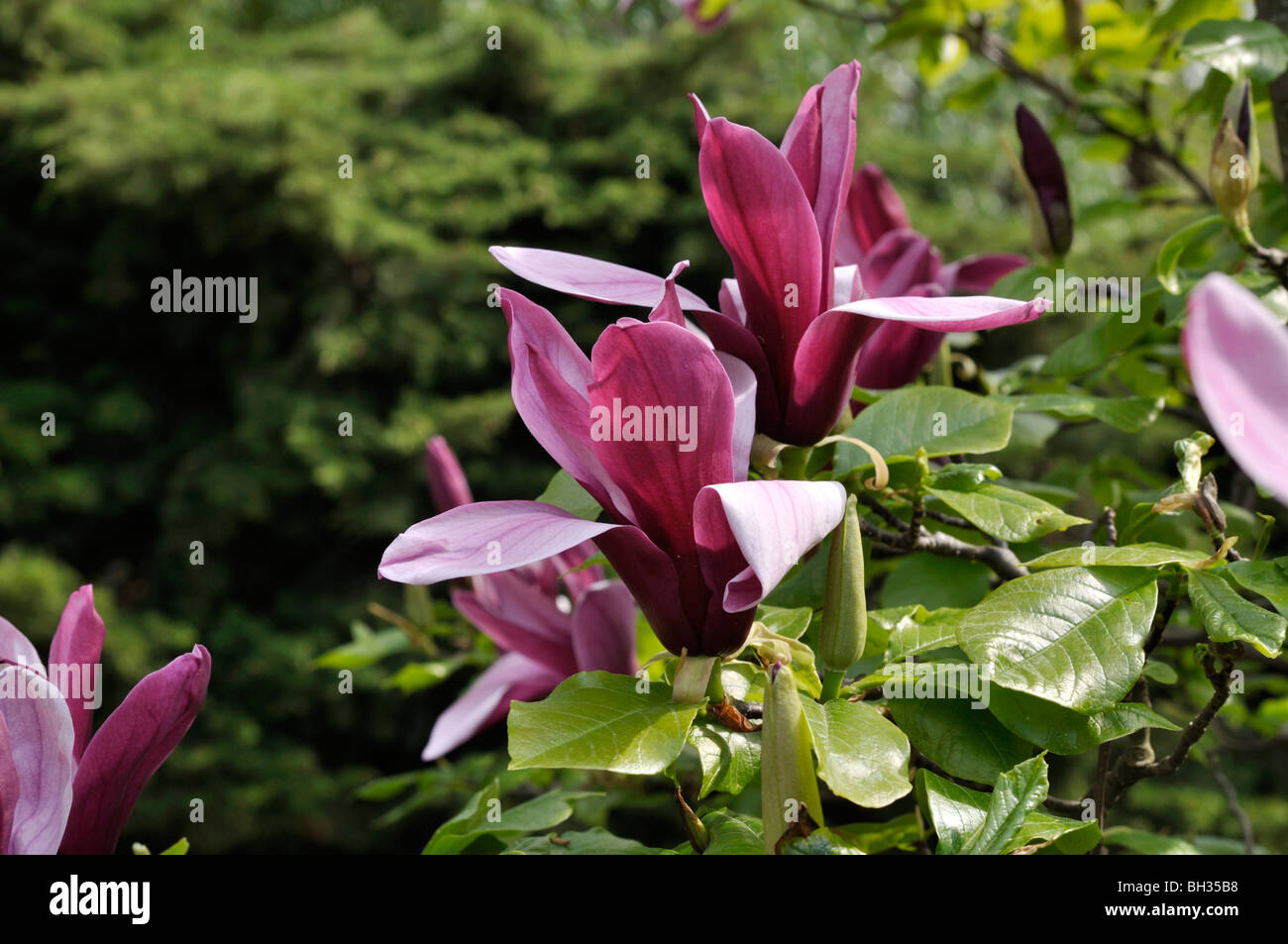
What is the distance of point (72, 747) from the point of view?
599 mm

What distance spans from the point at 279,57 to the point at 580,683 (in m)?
5.14

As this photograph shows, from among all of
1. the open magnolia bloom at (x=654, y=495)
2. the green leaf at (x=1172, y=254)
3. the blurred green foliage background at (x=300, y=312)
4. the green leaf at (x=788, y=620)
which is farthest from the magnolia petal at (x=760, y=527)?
the blurred green foliage background at (x=300, y=312)

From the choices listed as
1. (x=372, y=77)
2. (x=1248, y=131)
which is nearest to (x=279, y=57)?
(x=372, y=77)

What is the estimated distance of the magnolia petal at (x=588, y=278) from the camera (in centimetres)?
61

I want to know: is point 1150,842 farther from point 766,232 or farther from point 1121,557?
point 766,232

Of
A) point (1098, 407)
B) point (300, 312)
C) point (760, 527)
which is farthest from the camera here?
point (300, 312)

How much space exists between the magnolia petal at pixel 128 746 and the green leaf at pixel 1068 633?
0.44m

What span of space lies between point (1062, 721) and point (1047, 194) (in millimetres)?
626

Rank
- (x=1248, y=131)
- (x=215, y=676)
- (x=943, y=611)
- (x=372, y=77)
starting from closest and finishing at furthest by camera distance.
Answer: (x=943, y=611) → (x=1248, y=131) → (x=215, y=676) → (x=372, y=77)

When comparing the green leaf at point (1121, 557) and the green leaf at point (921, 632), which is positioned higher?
the green leaf at point (1121, 557)

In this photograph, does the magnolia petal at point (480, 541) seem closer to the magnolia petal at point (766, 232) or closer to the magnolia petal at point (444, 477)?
the magnolia petal at point (766, 232)

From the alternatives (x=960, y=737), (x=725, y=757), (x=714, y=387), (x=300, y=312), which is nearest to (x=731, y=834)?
(x=725, y=757)

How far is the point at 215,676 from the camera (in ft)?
12.3
